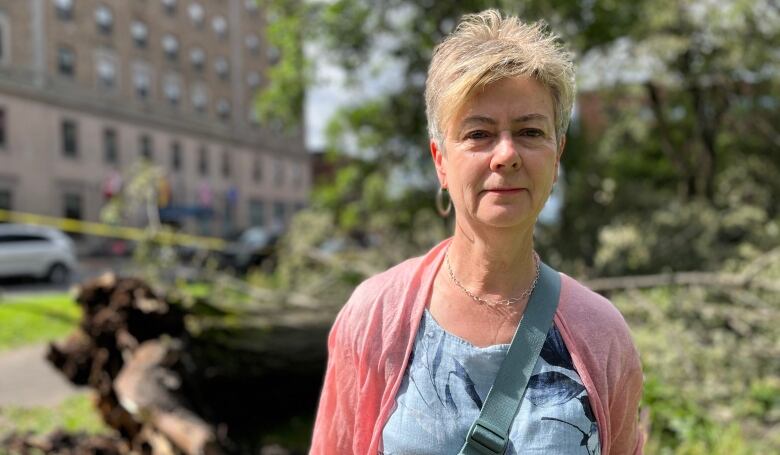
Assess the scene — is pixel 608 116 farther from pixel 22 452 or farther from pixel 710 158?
pixel 22 452

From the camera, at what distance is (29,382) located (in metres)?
7.31

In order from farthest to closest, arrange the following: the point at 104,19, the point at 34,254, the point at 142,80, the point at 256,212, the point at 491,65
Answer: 1. the point at 256,212
2. the point at 142,80
3. the point at 104,19
4. the point at 34,254
5. the point at 491,65

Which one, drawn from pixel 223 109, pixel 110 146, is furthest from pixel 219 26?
pixel 110 146

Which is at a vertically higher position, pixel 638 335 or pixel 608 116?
pixel 608 116

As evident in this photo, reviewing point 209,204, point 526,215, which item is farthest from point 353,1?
point 209,204

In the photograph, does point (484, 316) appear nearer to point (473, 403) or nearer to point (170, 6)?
point (473, 403)

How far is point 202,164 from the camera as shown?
136 feet

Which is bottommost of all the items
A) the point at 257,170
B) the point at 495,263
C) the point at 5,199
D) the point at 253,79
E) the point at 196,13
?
the point at 495,263

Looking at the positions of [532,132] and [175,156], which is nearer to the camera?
[532,132]

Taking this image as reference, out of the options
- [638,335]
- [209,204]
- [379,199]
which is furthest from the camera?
[209,204]

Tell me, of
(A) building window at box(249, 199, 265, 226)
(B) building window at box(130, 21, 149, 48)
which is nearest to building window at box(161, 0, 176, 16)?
(B) building window at box(130, 21, 149, 48)

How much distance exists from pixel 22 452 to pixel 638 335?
15.4 ft

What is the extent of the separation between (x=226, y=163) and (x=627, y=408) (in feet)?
144

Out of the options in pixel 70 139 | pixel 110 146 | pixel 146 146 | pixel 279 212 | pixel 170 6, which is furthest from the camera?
pixel 279 212
